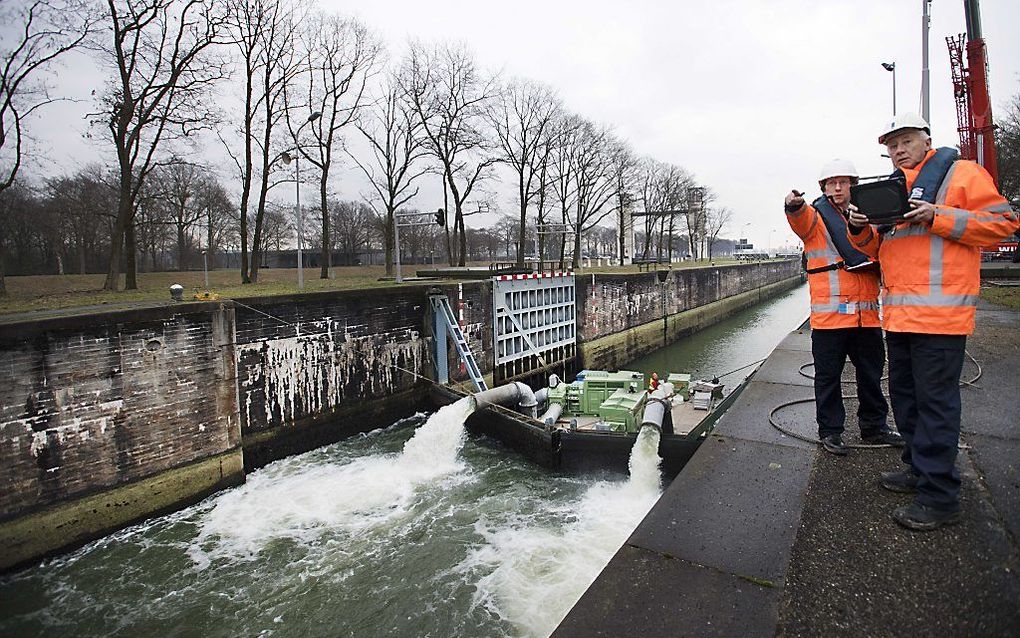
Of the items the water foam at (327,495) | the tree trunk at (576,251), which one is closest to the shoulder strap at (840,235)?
the water foam at (327,495)

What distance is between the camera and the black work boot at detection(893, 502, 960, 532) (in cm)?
240

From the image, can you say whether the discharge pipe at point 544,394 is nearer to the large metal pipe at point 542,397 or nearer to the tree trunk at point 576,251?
the large metal pipe at point 542,397

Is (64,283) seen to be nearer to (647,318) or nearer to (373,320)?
(373,320)

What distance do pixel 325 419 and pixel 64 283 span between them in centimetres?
2093

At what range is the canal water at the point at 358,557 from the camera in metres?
6.05

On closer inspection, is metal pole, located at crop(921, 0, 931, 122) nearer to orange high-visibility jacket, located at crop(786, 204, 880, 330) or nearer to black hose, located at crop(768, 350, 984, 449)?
black hose, located at crop(768, 350, 984, 449)

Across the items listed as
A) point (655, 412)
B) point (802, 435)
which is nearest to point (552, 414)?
point (655, 412)

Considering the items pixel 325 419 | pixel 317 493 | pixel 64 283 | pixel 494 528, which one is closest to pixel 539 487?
pixel 494 528

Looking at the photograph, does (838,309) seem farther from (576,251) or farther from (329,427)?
(576,251)

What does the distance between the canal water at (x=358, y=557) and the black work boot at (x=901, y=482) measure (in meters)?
3.82

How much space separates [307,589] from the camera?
21.5 ft

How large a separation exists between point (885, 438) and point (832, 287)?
1.03 m

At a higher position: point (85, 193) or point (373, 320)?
point (85, 193)

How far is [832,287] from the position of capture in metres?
3.45
